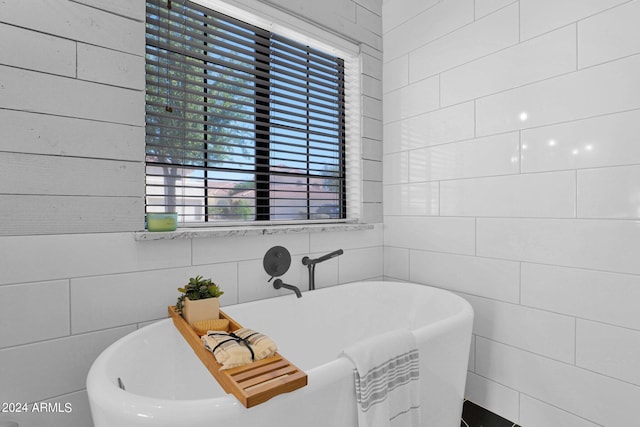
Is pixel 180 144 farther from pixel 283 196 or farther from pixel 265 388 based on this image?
pixel 265 388

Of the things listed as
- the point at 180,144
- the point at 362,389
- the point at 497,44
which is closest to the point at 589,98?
the point at 497,44

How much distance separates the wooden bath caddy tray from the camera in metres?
0.74

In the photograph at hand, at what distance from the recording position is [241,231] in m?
1.59

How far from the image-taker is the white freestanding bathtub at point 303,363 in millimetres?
729

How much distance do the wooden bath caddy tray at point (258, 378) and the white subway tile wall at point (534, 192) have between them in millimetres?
1242

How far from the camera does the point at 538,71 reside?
148 centimetres

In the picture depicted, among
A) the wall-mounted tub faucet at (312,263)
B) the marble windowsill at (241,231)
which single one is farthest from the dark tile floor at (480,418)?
the marble windowsill at (241,231)

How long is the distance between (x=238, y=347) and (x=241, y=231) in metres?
0.75

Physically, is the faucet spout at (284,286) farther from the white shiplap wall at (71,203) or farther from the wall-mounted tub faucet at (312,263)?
the white shiplap wall at (71,203)

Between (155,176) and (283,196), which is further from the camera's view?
(283,196)

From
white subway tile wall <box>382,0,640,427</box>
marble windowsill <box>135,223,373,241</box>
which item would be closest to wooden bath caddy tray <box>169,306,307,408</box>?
marble windowsill <box>135,223,373,241</box>

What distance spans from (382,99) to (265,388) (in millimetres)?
2018

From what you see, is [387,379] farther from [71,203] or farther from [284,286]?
[71,203]

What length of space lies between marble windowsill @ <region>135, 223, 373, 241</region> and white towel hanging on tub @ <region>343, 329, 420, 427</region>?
2.72ft
